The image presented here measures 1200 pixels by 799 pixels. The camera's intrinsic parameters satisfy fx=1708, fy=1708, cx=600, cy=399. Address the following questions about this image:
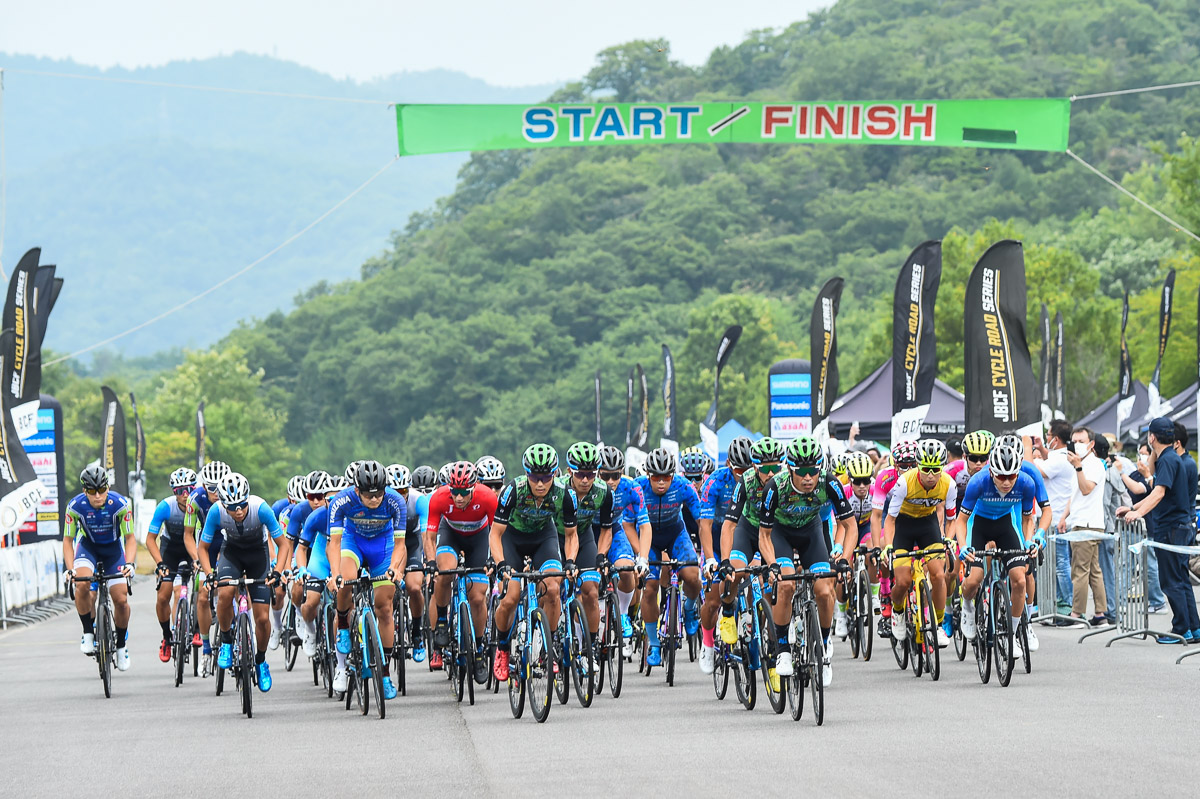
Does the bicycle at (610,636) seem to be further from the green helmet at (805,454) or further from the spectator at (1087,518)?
the spectator at (1087,518)

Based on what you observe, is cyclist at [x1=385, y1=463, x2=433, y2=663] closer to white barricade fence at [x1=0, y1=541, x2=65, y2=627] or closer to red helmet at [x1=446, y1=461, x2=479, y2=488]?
red helmet at [x1=446, y1=461, x2=479, y2=488]

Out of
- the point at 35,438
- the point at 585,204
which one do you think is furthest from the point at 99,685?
the point at 585,204

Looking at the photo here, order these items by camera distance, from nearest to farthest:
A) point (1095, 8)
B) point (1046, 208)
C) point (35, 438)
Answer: point (35, 438), point (1046, 208), point (1095, 8)

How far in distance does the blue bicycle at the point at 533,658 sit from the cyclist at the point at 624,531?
0.82 metres

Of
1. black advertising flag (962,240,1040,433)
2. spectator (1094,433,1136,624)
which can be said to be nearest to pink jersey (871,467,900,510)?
spectator (1094,433,1136,624)

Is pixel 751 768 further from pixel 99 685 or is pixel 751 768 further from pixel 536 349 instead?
pixel 536 349

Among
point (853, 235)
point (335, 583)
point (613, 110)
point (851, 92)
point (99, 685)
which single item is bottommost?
point (99, 685)

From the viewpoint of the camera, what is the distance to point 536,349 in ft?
391

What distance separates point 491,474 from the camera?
48.4 ft

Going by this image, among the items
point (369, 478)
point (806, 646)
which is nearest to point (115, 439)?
point (369, 478)

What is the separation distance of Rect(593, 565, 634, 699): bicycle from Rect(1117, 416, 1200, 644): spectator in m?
5.40

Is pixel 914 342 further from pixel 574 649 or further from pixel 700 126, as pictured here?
pixel 574 649

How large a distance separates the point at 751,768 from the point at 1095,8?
488 feet

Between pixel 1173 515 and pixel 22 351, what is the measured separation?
16.4m
